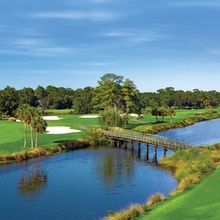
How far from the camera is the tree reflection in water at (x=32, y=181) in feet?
132

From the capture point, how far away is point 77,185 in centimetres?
4281

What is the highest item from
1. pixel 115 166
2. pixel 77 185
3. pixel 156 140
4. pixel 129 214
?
pixel 156 140

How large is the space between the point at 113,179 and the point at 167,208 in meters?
18.6

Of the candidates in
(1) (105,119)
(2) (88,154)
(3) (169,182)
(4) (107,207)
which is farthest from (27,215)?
(1) (105,119)

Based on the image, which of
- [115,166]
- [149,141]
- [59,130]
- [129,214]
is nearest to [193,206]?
[129,214]

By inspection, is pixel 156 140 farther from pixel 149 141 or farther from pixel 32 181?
pixel 32 181

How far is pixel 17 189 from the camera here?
4122cm

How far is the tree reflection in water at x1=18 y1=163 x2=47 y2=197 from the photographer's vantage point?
40250 mm

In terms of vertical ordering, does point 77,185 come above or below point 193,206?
below

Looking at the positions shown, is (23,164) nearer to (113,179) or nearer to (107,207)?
(113,179)

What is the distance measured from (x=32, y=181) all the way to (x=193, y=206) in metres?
24.6

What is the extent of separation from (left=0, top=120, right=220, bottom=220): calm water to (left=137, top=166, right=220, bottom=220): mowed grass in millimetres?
6450

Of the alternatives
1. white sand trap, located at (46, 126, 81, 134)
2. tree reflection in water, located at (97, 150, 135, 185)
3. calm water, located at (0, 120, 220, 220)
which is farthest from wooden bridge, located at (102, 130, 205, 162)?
white sand trap, located at (46, 126, 81, 134)

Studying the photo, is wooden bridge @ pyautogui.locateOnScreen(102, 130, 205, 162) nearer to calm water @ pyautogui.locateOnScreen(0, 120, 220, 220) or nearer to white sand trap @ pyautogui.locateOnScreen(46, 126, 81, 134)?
calm water @ pyautogui.locateOnScreen(0, 120, 220, 220)
